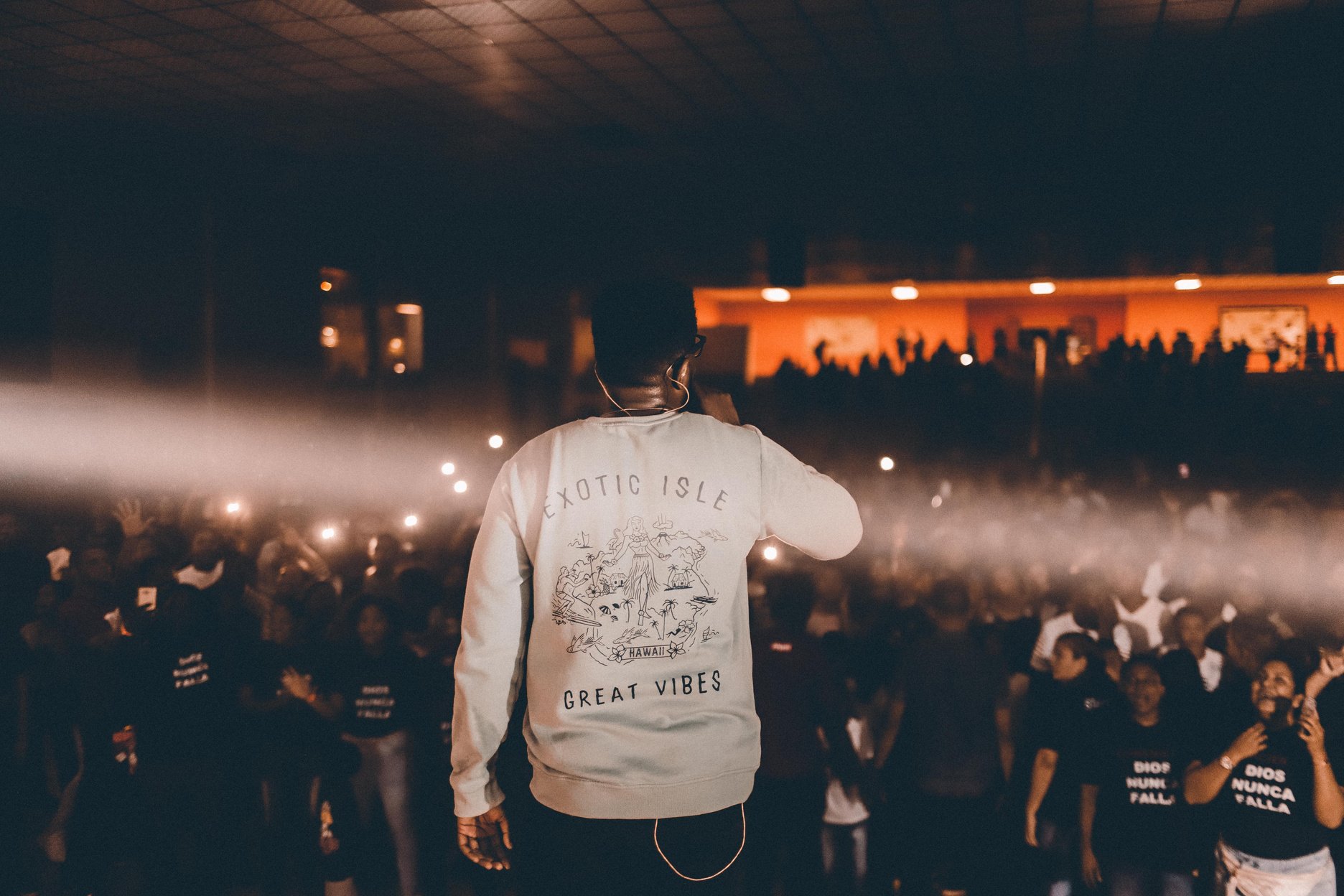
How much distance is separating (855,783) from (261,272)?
416 inches

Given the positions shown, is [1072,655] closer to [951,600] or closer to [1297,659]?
[951,600]

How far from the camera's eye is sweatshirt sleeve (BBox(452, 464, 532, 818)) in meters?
1.66

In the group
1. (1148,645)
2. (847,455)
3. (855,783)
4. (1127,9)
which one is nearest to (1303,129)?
(1127,9)

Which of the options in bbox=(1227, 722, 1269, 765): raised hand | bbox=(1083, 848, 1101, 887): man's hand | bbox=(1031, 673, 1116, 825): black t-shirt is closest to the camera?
bbox=(1227, 722, 1269, 765): raised hand

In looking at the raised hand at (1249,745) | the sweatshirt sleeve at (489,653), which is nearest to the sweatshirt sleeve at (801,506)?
the sweatshirt sleeve at (489,653)

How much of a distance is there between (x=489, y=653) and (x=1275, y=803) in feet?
10.5

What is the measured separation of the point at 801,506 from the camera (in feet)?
5.77

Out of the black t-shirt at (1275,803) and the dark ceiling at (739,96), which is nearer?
the black t-shirt at (1275,803)

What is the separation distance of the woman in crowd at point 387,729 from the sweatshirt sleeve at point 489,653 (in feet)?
10.4

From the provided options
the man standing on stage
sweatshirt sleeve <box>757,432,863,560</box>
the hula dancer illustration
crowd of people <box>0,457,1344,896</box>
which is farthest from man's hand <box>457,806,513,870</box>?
crowd of people <box>0,457,1344,896</box>

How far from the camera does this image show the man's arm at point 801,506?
Answer: 175 centimetres

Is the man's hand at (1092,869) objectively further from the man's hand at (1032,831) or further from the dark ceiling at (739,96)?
the dark ceiling at (739,96)

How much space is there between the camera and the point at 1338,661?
12.0ft

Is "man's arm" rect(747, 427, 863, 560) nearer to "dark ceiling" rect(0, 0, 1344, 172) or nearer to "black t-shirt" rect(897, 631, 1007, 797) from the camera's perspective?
"black t-shirt" rect(897, 631, 1007, 797)
